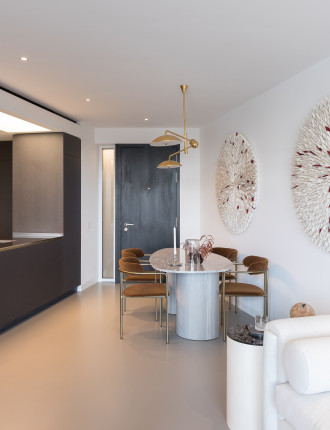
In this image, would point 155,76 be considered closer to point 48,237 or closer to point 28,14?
point 28,14

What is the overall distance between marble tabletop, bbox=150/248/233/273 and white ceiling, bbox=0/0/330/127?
1937mm

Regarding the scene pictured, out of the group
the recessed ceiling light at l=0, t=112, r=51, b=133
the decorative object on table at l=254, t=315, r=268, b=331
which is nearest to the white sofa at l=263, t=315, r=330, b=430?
the decorative object on table at l=254, t=315, r=268, b=331

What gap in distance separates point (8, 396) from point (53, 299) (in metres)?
2.56

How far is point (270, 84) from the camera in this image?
411 cm

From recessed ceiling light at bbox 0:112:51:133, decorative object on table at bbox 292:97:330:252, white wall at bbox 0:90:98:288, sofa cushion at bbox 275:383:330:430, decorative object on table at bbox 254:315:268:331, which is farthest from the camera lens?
white wall at bbox 0:90:98:288

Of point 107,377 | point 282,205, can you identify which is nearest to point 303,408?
point 107,377

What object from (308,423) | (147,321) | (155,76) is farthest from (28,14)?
(147,321)

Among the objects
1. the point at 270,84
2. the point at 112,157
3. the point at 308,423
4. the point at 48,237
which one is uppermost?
the point at 270,84

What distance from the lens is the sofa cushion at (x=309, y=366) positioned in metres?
1.67

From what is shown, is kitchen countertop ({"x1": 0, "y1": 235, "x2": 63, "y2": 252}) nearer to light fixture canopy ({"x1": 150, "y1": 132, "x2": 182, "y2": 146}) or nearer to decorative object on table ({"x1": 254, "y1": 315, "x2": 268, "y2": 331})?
light fixture canopy ({"x1": 150, "y1": 132, "x2": 182, "y2": 146})

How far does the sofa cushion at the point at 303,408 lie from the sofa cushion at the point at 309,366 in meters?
0.04

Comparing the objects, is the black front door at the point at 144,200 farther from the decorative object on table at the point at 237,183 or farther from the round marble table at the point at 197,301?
the round marble table at the point at 197,301

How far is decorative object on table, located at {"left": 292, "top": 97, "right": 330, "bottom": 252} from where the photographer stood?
10.6 ft

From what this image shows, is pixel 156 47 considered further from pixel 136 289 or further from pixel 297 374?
pixel 297 374
